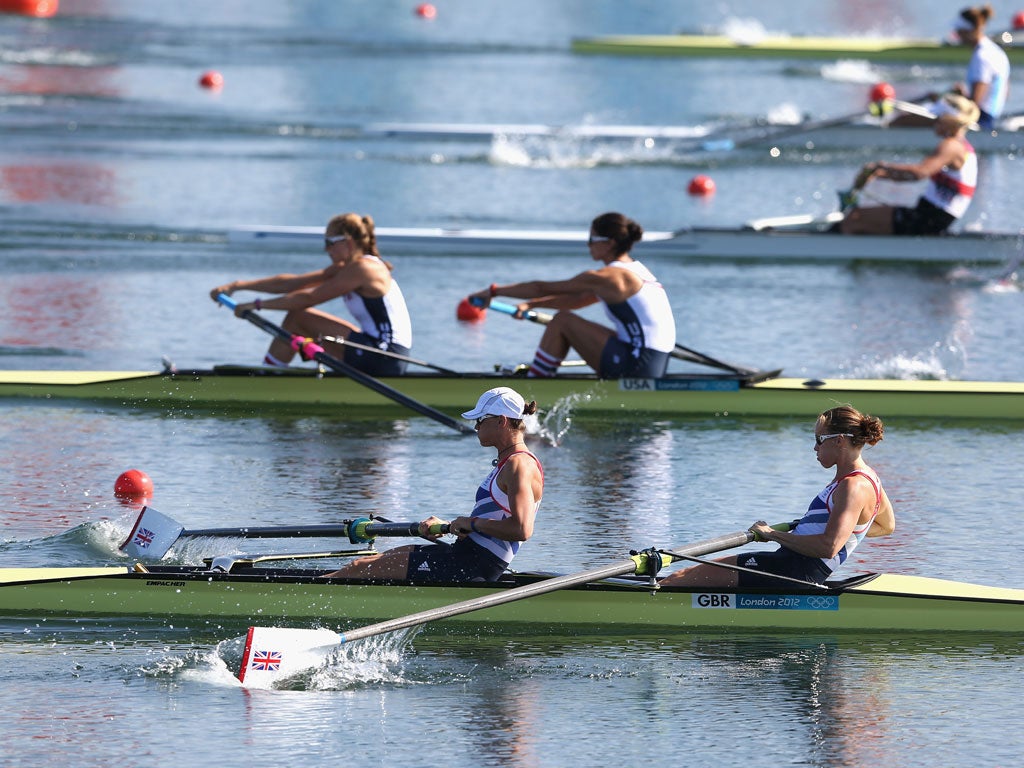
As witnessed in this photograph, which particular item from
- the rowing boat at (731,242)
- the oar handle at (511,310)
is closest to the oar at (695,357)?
the oar handle at (511,310)

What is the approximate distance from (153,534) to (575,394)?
14.5 feet

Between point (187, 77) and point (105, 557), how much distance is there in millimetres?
22347

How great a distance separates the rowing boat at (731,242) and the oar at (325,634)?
35.0ft

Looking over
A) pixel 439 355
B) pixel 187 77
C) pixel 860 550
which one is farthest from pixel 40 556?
pixel 187 77

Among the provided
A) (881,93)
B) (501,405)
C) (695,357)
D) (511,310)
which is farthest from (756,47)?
(501,405)

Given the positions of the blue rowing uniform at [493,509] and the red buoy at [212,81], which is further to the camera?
the red buoy at [212,81]

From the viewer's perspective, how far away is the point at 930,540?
11.0 meters

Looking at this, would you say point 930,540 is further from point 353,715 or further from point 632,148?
point 632,148

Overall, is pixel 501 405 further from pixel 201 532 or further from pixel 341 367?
pixel 341 367

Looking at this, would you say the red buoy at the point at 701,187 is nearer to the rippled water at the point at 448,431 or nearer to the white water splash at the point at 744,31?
the rippled water at the point at 448,431

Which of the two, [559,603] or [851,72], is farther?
[851,72]

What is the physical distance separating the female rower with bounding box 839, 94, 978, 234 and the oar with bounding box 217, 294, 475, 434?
256 inches

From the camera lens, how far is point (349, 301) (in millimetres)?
13555

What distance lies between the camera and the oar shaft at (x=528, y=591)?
8.55 meters
